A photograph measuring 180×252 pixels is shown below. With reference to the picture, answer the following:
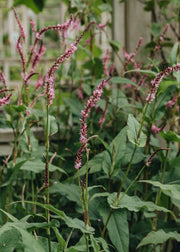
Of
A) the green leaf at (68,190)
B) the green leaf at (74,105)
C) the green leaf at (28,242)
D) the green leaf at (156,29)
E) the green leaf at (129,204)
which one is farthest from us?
the green leaf at (156,29)

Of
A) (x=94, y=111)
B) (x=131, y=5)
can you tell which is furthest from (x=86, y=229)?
(x=131, y=5)

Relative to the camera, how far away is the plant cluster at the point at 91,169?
2.49 feet

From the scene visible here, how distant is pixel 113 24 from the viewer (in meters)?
1.83

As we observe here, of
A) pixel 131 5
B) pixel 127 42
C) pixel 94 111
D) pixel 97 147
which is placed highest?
pixel 131 5

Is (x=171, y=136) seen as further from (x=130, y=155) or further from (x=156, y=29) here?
(x=156, y=29)

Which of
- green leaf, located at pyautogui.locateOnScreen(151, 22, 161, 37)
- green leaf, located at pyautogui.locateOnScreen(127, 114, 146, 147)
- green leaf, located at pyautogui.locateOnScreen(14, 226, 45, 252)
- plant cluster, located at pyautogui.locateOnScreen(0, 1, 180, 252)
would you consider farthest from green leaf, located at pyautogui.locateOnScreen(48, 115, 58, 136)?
green leaf, located at pyautogui.locateOnScreen(151, 22, 161, 37)

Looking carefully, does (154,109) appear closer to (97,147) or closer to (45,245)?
(97,147)

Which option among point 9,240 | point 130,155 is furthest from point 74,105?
point 9,240

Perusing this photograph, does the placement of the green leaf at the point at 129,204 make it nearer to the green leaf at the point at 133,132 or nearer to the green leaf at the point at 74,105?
the green leaf at the point at 133,132

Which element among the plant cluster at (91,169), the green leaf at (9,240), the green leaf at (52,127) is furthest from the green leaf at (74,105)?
the green leaf at (9,240)

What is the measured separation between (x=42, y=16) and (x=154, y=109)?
12156mm

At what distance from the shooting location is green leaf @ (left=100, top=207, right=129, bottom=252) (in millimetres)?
912

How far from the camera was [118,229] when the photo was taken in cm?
94

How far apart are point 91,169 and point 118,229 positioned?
0.68ft
